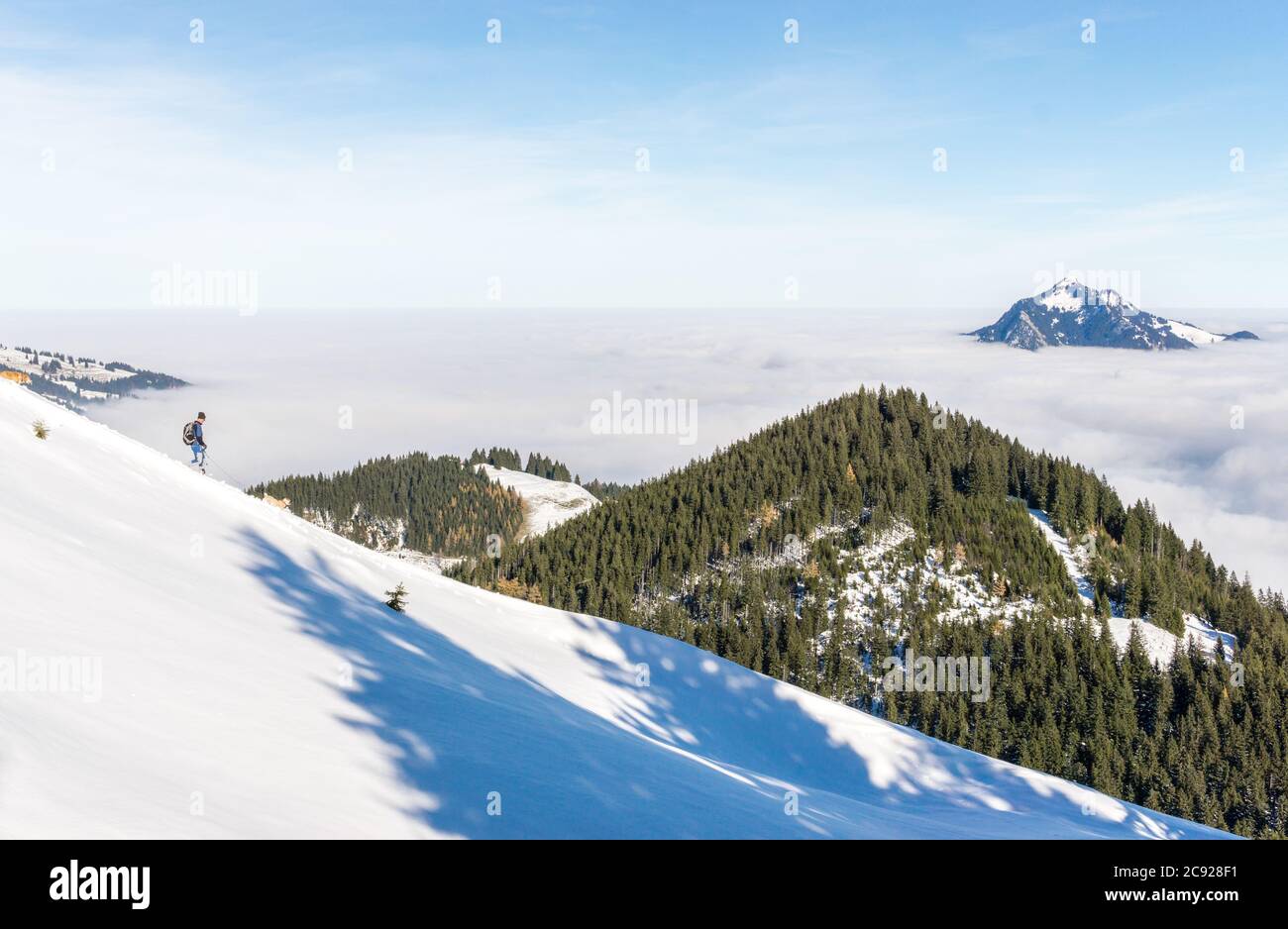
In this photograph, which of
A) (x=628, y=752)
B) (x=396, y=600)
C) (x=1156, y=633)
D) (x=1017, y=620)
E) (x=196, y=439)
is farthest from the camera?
(x=1156, y=633)

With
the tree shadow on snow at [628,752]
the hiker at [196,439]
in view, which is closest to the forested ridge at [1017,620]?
the hiker at [196,439]

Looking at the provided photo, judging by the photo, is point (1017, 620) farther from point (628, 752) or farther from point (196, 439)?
point (628, 752)

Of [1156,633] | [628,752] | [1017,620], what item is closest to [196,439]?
[628,752]

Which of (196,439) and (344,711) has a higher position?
(196,439)

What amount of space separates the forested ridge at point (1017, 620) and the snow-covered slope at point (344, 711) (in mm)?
115383

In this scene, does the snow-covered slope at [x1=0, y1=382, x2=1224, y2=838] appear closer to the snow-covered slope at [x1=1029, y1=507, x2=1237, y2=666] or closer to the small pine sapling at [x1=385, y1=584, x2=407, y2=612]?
the small pine sapling at [x1=385, y1=584, x2=407, y2=612]

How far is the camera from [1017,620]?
154000 millimetres

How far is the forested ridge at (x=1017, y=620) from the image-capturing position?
128 metres

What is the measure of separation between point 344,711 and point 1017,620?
527 ft

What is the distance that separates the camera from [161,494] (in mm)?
24641

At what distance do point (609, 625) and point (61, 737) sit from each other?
84.2 ft

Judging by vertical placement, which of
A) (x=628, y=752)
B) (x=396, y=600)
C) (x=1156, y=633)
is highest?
(x=396, y=600)

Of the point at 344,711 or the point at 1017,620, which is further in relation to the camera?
the point at 1017,620
